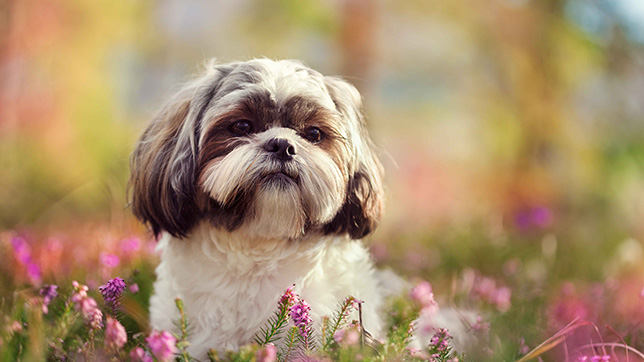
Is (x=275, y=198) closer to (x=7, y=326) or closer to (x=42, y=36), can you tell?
(x=7, y=326)

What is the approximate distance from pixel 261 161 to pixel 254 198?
182mm

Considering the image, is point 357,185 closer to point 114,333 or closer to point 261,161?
point 261,161

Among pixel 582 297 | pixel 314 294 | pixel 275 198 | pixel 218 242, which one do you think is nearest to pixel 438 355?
pixel 314 294

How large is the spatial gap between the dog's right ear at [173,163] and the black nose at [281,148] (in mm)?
419

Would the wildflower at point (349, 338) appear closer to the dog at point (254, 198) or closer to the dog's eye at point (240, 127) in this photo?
Answer: the dog at point (254, 198)

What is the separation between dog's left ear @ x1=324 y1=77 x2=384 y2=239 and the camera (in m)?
2.74

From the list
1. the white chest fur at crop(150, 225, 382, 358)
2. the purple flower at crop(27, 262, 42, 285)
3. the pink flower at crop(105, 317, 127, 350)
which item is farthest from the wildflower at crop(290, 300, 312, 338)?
the purple flower at crop(27, 262, 42, 285)

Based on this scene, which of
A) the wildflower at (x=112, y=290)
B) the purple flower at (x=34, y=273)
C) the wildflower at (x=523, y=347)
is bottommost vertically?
the wildflower at (x=523, y=347)

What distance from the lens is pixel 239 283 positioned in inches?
103

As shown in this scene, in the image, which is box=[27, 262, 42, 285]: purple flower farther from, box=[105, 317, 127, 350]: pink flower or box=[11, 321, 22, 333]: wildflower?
box=[105, 317, 127, 350]: pink flower

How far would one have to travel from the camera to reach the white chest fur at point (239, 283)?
2.55 meters

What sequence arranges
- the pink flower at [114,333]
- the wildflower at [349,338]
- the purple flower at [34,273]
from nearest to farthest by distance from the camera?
the pink flower at [114,333] < the wildflower at [349,338] < the purple flower at [34,273]

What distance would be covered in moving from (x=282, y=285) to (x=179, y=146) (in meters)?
0.80

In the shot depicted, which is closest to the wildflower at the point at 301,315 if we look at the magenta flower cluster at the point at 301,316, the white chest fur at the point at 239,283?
the magenta flower cluster at the point at 301,316
